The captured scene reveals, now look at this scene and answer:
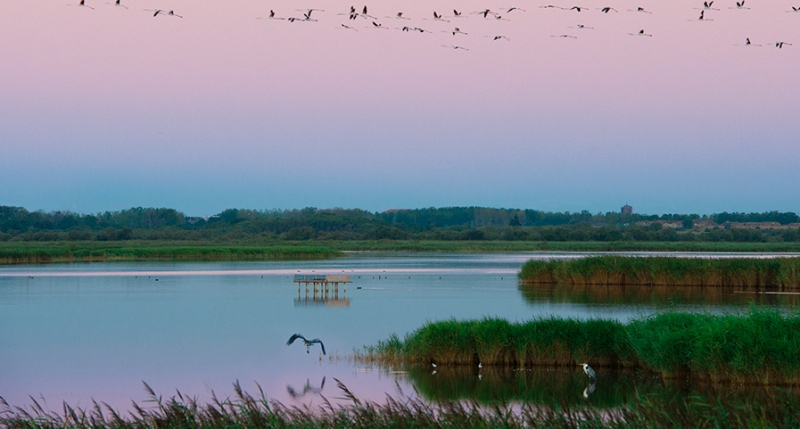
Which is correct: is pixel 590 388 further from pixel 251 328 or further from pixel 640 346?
pixel 251 328

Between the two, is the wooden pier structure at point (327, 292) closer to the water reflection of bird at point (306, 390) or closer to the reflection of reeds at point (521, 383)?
the water reflection of bird at point (306, 390)

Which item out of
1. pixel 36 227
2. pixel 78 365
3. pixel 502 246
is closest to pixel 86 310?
pixel 78 365

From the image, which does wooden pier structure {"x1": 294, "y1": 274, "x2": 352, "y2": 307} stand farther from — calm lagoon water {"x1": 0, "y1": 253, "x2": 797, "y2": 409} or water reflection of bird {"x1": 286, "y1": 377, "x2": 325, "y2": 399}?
water reflection of bird {"x1": 286, "y1": 377, "x2": 325, "y2": 399}

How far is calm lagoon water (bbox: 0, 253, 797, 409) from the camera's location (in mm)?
17125

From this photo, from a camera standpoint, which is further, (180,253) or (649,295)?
(180,253)

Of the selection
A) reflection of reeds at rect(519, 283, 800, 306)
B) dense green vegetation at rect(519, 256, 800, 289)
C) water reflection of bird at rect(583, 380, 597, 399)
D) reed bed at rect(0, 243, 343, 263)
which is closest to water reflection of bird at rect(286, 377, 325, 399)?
water reflection of bird at rect(583, 380, 597, 399)

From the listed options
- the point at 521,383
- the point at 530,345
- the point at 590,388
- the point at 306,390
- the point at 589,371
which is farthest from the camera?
the point at 530,345

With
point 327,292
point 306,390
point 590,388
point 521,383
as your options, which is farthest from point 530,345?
point 327,292

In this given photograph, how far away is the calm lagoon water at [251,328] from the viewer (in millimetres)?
17125

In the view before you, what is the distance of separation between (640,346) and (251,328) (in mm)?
14427

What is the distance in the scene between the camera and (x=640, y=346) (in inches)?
660

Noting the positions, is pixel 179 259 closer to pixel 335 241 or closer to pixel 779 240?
pixel 335 241

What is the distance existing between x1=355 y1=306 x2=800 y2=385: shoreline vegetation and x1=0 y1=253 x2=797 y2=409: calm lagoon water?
0.53 metres

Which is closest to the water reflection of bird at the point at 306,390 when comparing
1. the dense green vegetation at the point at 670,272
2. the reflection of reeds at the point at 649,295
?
the reflection of reeds at the point at 649,295
